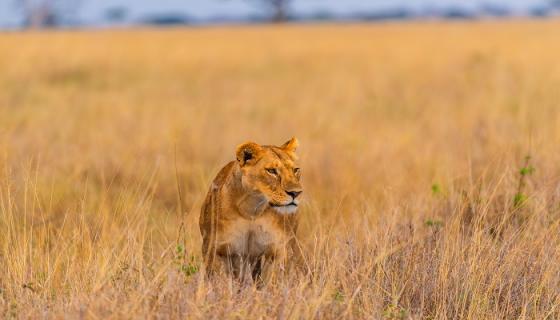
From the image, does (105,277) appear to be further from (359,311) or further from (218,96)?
(218,96)

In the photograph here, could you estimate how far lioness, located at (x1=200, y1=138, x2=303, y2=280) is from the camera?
3832 mm

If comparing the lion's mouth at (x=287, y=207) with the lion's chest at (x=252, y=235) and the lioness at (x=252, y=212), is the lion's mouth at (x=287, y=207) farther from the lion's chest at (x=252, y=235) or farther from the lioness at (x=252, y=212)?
the lion's chest at (x=252, y=235)

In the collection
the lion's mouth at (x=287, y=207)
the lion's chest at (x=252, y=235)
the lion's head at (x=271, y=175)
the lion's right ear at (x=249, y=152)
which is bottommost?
the lion's chest at (x=252, y=235)

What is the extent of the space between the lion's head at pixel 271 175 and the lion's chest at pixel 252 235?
0.41 feet

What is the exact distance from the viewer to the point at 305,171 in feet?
24.8

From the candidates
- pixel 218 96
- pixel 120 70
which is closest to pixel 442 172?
pixel 218 96

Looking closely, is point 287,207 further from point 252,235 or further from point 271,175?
point 252,235

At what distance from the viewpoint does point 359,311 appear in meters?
3.74

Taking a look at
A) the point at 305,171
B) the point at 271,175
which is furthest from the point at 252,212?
the point at 305,171

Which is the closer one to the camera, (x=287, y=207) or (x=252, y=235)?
(x=287, y=207)

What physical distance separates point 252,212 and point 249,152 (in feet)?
0.84

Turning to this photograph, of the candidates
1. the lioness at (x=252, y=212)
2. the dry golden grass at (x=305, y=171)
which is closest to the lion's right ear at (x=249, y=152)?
the lioness at (x=252, y=212)

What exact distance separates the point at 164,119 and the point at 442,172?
410cm

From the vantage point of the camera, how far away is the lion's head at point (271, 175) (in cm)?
376
